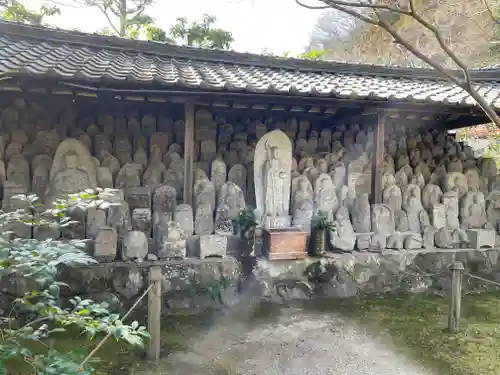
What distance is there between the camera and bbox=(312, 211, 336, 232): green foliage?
5.89 meters

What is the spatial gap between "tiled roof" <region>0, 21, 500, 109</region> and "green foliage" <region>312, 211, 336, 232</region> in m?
1.82

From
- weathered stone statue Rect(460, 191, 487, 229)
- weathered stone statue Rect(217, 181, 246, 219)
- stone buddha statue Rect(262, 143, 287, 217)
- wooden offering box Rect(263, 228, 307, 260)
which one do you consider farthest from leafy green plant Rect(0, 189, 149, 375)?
weathered stone statue Rect(460, 191, 487, 229)

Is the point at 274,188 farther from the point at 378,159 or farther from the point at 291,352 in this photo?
the point at 291,352

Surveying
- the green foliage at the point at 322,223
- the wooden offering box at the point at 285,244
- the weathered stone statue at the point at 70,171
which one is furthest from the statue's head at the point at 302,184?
the weathered stone statue at the point at 70,171

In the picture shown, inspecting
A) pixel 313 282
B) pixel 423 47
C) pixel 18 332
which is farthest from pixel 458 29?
pixel 18 332

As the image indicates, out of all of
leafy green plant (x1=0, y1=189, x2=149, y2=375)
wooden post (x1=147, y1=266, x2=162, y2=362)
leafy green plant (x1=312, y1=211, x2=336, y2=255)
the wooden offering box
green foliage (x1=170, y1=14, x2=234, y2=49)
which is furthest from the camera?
green foliage (x1=170, y1=14, x2=234, y2=49)

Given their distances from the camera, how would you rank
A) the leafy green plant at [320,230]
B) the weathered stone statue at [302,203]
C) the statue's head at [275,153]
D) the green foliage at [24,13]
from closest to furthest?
1. the leafy green plant at [320,230]
2. the weathered stone statue at [302,203]
3. the statue's head at [275,153]
4. the green foliage at [24,13]

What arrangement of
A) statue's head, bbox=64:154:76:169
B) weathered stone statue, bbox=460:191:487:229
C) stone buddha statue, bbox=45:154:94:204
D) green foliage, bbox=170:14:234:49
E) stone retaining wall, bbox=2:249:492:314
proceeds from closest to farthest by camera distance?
1. stone retaining wall, bbox=2:249:492:314
2. stone buddha statue, bbox=45:154:94:204
3. statue's head, bbox=64:154:76:169
4. weathered stone statue, bbox=460:191:487:229
5. green foliage, bbox=170:14:234:49

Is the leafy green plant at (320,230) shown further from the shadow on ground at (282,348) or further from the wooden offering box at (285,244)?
the shadow on ground at (282,348)

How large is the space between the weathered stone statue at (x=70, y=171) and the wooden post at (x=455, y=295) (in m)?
4.83

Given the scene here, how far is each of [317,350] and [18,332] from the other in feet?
10.3

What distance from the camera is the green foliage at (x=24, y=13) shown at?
13.1 metres

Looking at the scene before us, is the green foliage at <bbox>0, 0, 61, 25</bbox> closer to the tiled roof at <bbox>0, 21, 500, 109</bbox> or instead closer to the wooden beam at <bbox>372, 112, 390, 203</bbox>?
the tiled roof at <bbox>0, 21, 500, 109</bbox>

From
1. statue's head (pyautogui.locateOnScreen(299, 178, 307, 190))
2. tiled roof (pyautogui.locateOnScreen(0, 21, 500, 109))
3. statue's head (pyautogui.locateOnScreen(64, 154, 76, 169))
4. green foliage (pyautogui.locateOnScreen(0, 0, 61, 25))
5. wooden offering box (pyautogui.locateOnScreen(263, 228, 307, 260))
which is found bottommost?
wooden offering box (pyautogui.locateOnScreen(263, 228, 307, 260))
